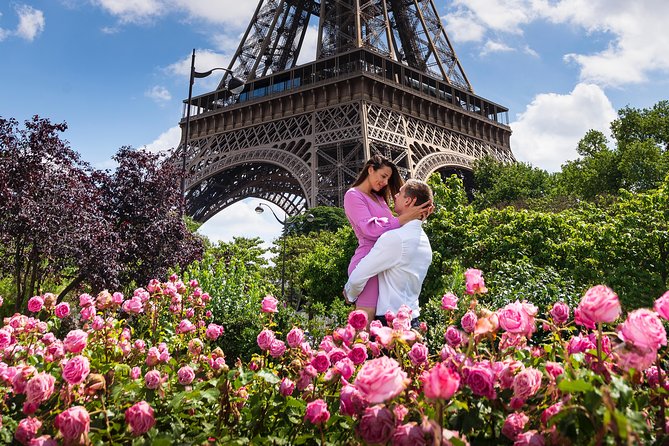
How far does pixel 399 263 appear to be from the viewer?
14.5 ft

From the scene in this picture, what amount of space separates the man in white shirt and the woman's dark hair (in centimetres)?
45

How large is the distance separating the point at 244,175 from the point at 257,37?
33.1 ft

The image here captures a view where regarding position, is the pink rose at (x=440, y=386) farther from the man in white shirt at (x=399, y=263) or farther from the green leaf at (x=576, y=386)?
the man in white shirt at (x=399, y=263)

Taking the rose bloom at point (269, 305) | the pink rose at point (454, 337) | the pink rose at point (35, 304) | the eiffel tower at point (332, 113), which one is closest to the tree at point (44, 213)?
the pink rose at point (35, 304)

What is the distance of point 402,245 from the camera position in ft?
14.4

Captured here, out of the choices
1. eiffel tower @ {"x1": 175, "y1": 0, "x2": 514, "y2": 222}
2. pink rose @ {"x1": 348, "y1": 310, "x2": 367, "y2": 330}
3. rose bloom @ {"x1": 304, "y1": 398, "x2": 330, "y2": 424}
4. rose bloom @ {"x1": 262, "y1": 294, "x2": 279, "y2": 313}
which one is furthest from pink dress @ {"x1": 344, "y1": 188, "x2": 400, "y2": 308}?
eiffel tower @ {"x1": 175, "y1": 0, "x2": 514, "y2": 222}

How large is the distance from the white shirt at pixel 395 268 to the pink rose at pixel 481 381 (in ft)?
8.79

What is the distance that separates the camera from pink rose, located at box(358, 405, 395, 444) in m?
1.44

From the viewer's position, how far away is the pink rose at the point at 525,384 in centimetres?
168

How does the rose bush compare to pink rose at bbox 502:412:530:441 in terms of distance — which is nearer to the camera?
the rose bush

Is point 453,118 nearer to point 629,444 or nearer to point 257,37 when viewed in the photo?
point 257,37

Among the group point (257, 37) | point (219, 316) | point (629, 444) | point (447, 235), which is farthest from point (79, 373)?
point (257, 37)

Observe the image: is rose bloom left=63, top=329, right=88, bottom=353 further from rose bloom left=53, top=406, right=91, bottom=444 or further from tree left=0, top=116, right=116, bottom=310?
tree left=0, top=116, right=116, bottom=310

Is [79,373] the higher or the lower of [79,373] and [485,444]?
the higher
